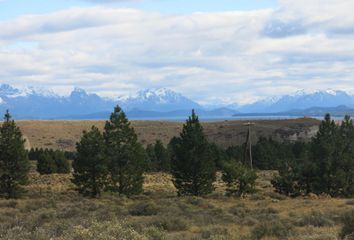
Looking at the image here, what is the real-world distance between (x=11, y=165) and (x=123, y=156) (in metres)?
9.59

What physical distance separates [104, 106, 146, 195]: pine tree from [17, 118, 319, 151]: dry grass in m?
81.7

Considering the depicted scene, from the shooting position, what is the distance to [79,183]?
143ft

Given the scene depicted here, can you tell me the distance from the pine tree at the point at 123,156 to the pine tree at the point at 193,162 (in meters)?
3.33

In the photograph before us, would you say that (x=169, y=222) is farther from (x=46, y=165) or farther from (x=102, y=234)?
(x=46, y=165)

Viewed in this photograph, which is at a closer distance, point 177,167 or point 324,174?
point 177,167

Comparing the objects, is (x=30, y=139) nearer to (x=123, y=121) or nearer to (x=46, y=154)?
(x=46, y=154)

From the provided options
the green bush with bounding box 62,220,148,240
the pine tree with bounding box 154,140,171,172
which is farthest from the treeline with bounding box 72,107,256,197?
the pine tree with bounding box 154,140,171,172

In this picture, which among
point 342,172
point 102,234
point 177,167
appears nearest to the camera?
point 102,234

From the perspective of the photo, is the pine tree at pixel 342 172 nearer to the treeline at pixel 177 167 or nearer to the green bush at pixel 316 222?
the treeline at pixel 177 167

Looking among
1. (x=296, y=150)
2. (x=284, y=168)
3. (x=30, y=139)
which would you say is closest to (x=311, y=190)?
(x=284, y=168)

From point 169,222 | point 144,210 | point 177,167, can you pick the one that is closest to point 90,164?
point 177,167

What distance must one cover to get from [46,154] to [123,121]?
95.7 feet

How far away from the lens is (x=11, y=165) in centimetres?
4328

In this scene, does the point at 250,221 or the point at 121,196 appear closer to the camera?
the point at 250,221
